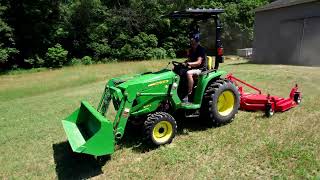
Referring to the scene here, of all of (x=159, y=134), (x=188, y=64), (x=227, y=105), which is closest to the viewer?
(x=159, y=134)

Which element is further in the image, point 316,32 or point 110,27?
point 110,27

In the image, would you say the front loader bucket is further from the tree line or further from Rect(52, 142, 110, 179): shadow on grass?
the tree line

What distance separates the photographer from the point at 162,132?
624 cm

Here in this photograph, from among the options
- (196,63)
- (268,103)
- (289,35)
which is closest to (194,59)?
(196,63)

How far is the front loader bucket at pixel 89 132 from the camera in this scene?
17.1 feet

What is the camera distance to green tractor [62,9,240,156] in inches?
226

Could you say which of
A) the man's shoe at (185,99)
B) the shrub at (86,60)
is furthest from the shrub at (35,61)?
the man's shoe at (185,99)

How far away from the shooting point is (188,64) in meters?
6.84

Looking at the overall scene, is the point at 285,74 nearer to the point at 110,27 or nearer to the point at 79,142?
the point at 79,142

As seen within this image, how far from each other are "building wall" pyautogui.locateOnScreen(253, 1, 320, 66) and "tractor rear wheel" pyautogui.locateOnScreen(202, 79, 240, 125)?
12.1 m

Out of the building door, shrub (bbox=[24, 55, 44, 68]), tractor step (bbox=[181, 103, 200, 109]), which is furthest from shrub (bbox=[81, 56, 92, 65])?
tractor step (bbox=[181, 103, 200, 109])

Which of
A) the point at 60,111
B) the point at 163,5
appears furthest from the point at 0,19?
the point at 60,111

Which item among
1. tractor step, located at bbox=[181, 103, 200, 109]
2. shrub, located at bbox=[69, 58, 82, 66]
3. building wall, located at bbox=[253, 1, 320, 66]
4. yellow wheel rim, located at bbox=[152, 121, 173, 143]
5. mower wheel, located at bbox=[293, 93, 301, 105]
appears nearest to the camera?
yellow wheel rim, located at bbox=[152, 121, 173, 143]

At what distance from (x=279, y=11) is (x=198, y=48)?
15.1 metres
